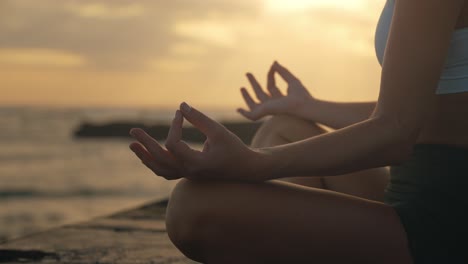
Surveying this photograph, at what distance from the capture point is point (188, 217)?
1.67 meters

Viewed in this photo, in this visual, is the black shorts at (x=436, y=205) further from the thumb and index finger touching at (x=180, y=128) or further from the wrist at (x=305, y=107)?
the wrist at (x=305, y=107)

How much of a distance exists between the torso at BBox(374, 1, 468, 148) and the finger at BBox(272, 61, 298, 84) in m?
1.00

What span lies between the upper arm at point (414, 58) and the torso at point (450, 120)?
6.8 inches

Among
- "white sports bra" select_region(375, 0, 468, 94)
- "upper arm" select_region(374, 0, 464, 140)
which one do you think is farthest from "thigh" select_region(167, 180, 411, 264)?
"white sports bra" select_region(375, 0, 468, 94)

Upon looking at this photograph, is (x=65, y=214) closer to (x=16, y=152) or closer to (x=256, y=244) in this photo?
(x=256, y=244)

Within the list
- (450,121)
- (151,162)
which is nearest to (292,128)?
(450,121)

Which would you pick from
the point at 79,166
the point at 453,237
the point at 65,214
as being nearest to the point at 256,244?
the point at 453,237

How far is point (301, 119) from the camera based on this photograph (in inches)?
103

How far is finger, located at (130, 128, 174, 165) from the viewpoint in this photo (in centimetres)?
150

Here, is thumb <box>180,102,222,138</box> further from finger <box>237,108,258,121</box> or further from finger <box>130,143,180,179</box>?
finger <box>237,108,258,121</box>

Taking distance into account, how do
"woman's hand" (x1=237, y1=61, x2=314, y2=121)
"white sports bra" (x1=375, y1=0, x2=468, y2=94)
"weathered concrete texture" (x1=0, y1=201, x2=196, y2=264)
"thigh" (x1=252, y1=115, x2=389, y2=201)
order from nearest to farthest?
"white sports bra" (x1=375, y1=0, x2=468, y2=94)
"thigh" (x1=252, y1=115, x2=389, y2=201)
"woman's hand" (x1=237, y1=61, x2=314, y2=121)
"weathered concrete texture" (x1=0, y1=201, x2=196, y2=264)

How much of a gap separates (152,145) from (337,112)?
3.93 ft

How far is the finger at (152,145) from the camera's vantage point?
1503 millimetres

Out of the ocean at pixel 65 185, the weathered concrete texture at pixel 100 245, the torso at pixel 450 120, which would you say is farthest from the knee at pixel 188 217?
the ocean at pixel 65 185
